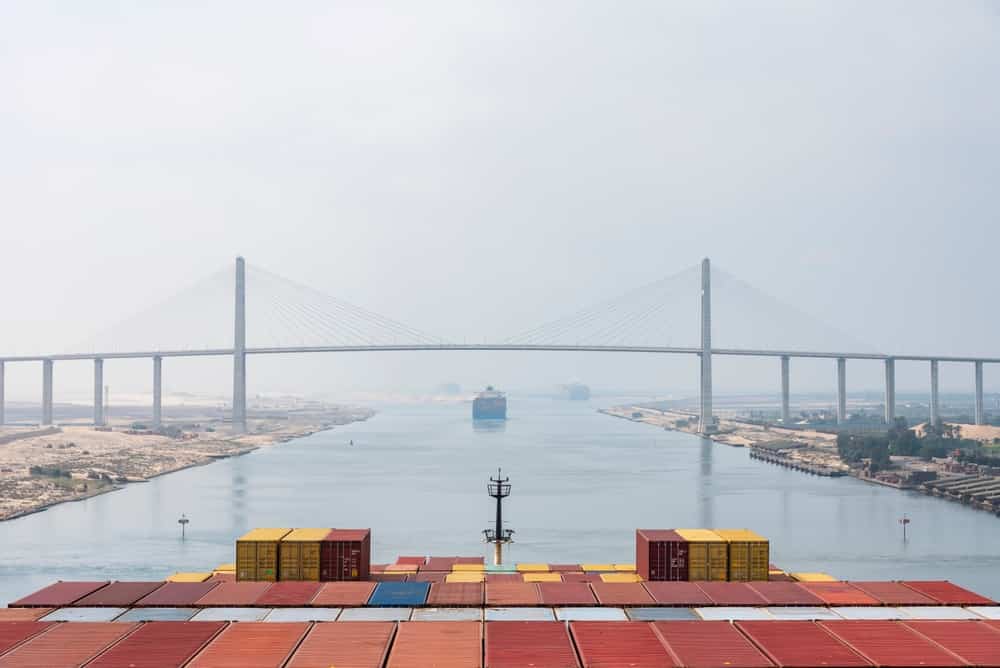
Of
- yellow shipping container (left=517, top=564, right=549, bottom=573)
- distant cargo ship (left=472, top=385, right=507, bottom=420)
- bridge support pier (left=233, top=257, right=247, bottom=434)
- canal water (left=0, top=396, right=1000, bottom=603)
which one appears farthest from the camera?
distant cargo ship (left=472, top=385, right=507, bottom=420)

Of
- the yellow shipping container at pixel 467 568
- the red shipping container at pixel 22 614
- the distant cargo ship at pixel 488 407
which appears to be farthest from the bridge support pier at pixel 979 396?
the red shipping container at pixel 22 614

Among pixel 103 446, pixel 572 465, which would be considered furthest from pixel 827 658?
pixel 103 446

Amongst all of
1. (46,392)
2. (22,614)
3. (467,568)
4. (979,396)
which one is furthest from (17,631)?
(979,396)

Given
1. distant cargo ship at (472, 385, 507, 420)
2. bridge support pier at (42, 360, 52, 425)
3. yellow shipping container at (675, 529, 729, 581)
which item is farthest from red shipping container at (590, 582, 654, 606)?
distant cargo ship at (472, 385, 507, 420)

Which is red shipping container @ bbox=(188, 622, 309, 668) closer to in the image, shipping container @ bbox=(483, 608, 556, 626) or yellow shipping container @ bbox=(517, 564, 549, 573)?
shipping container @ bbox=(483, 608, 556, 626)

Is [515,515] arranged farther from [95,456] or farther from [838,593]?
[95,456]

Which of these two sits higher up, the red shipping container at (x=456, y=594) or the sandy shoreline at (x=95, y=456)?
the red shipping container at (x=456, y=594)

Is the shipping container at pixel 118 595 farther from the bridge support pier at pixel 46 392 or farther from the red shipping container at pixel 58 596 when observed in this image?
the bridge support pier at pixel 46 392
